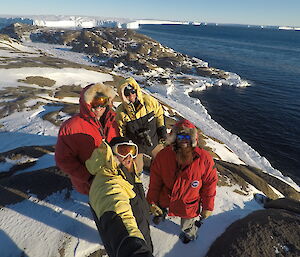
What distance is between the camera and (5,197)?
713 cm

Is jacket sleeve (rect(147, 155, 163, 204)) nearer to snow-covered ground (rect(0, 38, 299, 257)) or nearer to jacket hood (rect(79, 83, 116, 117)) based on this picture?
snow-covered ground (rect(0, 38, 299, 257))

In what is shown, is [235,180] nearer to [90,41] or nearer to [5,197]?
[5,197]

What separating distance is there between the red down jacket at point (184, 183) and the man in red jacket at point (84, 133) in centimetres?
152

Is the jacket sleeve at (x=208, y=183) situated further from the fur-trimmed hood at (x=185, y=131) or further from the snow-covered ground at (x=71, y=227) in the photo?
the snow-covered ground at (x=71, y=227)

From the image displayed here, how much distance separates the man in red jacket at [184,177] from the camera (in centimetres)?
473

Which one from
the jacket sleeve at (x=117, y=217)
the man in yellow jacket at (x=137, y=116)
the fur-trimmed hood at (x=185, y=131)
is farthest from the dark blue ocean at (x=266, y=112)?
the jacket sleeve at (x=117, y=217)

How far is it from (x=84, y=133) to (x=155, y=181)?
1916 mm

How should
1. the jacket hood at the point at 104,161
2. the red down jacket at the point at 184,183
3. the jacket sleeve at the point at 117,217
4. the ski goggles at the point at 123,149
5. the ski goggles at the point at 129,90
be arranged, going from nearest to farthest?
1. the jacket sleeve at the point at 117,217
2. the jacket hood at the point at 104,161
3. the ski goggles at the point at 123,149
4. the red down jacket at the point at 184,183
5. the ski goggles at the point at 129,90

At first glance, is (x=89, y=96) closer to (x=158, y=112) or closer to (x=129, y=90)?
(x=129, y=90)

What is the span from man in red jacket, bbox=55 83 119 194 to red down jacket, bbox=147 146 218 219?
4.99 ft

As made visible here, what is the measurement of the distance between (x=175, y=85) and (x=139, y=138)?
4414cm

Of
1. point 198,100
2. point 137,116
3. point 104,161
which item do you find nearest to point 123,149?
point 104,161

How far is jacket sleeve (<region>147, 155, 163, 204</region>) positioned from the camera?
522 centimetres

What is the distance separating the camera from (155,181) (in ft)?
17.6
